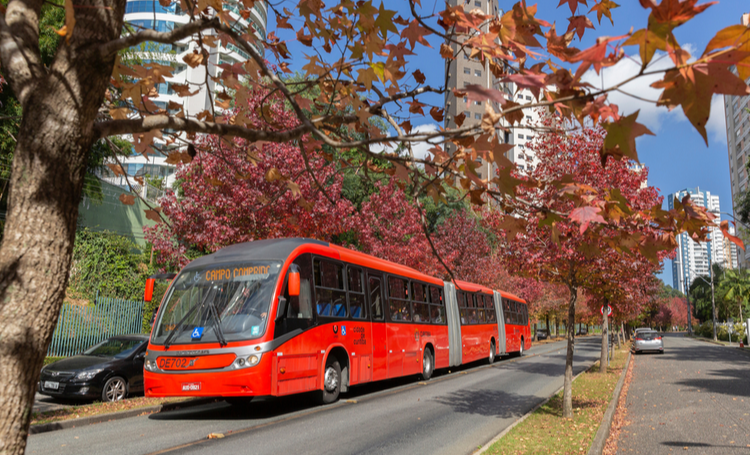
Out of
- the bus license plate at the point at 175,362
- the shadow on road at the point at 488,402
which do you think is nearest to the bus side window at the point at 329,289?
the bus license plate at the point at 175,362

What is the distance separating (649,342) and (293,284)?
98.6 feet

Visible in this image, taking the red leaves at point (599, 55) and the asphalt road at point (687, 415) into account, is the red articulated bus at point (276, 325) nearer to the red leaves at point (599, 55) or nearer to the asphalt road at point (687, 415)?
the asphalt road at point (687, 415)

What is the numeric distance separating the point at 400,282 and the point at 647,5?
1411cm

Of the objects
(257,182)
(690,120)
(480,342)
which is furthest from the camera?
(480,342)

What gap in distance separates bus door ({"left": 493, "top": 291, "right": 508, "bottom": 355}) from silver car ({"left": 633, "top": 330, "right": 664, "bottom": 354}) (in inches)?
442

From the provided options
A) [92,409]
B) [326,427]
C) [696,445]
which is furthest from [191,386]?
[696,445]

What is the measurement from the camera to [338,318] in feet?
40.1

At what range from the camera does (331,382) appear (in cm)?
1193

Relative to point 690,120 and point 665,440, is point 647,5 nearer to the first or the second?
point 690,120

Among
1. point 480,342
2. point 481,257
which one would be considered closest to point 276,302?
point 480,342

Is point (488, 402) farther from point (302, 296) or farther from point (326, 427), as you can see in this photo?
point (302, 296)

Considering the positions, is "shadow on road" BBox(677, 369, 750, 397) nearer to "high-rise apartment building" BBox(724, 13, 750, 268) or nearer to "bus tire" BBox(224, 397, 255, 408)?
"bus tire" BBox(224, 397, 255, 408)

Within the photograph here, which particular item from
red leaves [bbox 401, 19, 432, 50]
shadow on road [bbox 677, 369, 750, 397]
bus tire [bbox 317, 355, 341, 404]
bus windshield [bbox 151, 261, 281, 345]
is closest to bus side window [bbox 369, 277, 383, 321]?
bus tire [bbox 317, 355, 341, 404]

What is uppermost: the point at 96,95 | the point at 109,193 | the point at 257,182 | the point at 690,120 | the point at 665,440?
the point at 109,193
